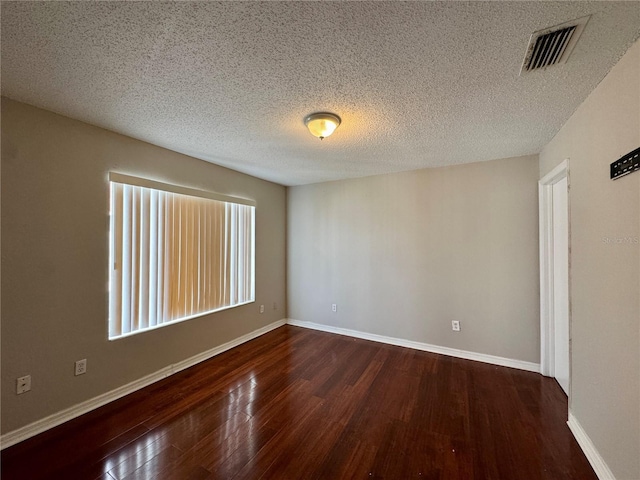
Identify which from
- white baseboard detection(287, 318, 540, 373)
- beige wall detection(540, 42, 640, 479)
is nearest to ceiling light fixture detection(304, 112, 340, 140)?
beige wall detection(540, 42, 640, 479)

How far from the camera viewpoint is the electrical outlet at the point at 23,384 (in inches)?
70.9

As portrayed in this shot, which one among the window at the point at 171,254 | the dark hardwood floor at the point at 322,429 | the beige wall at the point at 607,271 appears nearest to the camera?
the beige wall at the point at 607,271

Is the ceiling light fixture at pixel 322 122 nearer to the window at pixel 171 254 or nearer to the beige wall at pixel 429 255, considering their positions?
the window at pixel 171 254

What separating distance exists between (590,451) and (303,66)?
9.85ft

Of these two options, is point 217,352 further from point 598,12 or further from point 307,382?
point 598,12

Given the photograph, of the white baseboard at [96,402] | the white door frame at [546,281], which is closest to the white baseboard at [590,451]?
the white door frame at [546,281]

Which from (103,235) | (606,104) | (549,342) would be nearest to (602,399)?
(549,342)

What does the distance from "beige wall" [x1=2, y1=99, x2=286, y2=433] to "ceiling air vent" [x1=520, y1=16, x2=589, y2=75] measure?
312 cm

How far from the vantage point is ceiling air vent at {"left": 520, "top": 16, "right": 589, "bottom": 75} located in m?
1.19

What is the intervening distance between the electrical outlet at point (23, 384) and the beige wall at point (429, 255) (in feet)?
10.3

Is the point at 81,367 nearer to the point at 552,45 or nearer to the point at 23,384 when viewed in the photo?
the point at 23,384

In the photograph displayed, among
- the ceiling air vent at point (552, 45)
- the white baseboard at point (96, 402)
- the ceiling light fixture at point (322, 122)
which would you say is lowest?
the white baseboard at point (96, 402)

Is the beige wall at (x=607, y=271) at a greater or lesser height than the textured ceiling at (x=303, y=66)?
lesser

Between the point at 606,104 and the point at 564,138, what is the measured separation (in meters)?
0.69
